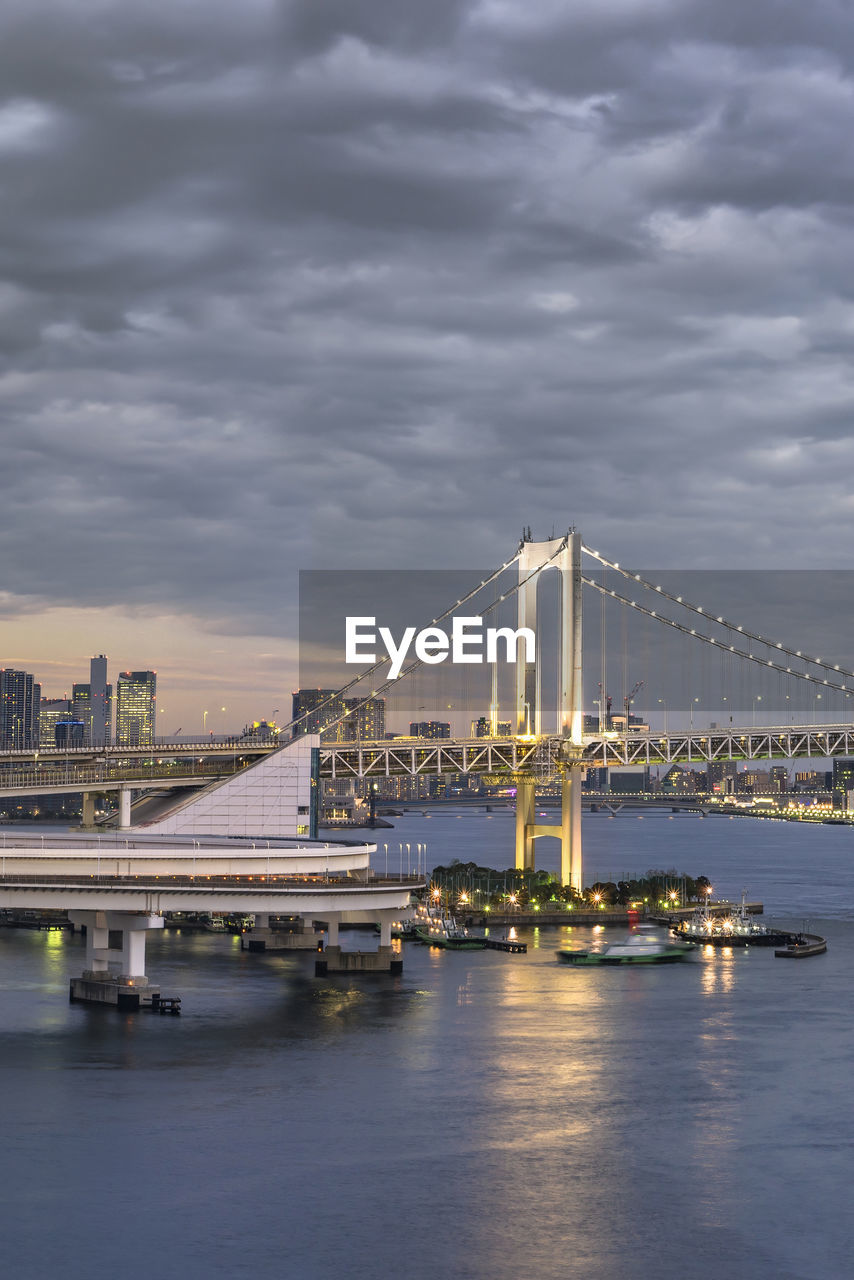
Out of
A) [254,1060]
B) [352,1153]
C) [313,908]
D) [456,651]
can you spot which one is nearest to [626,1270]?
[352,1153]

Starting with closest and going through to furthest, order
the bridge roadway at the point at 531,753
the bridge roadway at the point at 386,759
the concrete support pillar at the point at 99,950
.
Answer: the concrete support pillar at the point at 99,950 < the bridge roadway at the point at 386,759 < the bridge roadway at the point at 531,753

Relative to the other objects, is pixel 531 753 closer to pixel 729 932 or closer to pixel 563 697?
pixel 563 697

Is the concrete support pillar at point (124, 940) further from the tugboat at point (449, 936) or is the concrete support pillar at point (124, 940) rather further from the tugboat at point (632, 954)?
the tugboat at point (449, 936)

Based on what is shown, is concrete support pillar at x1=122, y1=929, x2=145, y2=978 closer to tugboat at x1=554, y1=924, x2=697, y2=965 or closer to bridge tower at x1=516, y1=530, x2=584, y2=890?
tugboat at x1=554, y1=924, x2=697, y2=965

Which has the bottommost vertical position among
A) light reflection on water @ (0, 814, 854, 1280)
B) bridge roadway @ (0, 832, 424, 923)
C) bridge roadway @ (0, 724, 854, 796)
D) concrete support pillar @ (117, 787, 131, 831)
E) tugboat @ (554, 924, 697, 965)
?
light reflection on water @ (0, 814, 854, 1280)

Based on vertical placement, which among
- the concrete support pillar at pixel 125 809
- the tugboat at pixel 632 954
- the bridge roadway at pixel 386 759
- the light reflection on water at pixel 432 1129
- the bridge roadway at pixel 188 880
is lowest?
the light reflection on water at pixel 432 1129

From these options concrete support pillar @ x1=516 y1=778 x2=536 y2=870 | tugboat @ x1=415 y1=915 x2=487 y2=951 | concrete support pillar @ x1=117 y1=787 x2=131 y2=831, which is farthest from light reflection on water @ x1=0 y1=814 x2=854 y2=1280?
concrete support pillar @ x1=516 y1=778 x2=536 y2=870

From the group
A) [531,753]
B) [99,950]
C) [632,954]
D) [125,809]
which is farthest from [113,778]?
[99,950]

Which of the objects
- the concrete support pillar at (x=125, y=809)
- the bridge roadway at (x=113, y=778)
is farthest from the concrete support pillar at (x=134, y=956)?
the bridge roadway at (x=113, y=778)
